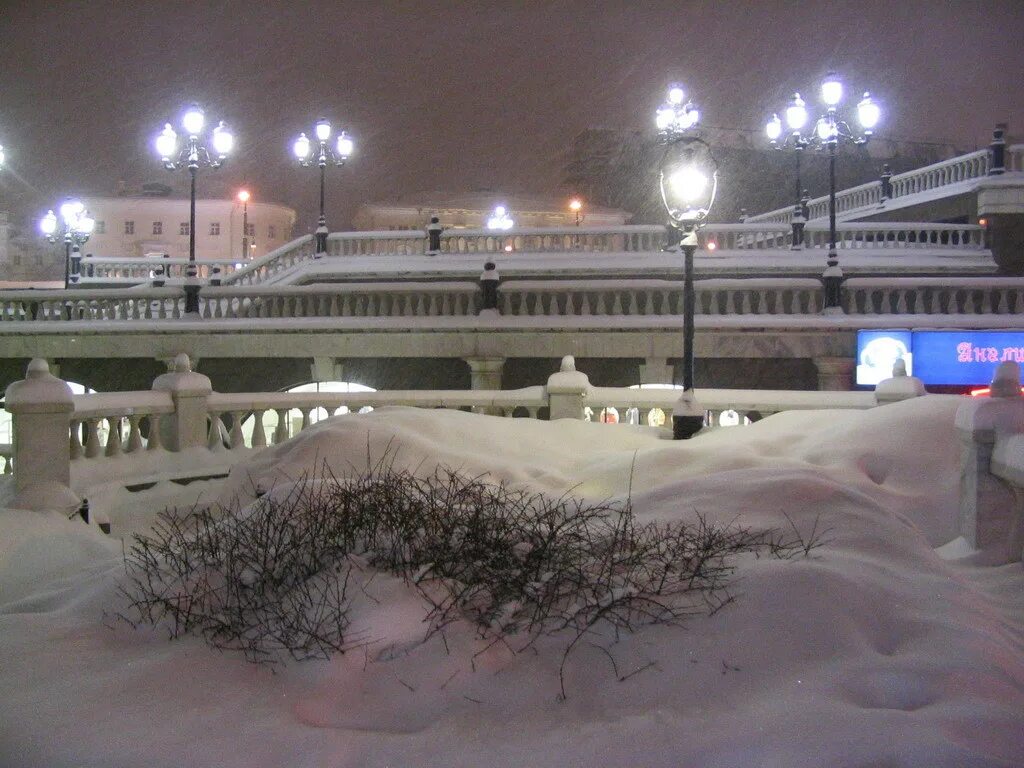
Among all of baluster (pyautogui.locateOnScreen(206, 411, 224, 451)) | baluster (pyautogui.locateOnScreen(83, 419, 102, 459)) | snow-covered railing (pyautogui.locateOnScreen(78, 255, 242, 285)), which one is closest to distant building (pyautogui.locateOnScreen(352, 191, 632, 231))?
snow-covered railing (pyautogui.locateOnScreen(78, 255, 242, 285))

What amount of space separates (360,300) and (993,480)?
15.3 metres

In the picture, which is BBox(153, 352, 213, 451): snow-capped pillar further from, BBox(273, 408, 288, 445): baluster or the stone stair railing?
the stone stair railing

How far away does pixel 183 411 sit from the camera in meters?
10.4

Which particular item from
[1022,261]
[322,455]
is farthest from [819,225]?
[322,455]

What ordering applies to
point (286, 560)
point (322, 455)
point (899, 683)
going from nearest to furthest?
point (899, 683) < point (286, 560) < point (322, 455)

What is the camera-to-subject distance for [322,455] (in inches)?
307

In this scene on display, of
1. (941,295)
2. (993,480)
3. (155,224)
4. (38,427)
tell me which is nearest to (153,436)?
(38,427)

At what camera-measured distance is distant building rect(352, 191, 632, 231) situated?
2753 inches

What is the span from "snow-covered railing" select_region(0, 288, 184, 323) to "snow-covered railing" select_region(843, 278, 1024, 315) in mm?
Result: 14637

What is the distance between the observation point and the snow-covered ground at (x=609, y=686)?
331cm

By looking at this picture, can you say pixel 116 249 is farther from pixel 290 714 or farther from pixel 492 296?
pixel 290 714

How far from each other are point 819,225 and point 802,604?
80.5ft

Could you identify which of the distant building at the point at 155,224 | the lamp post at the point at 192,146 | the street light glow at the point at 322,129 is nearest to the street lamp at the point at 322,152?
the street light glow at the point at 322,129

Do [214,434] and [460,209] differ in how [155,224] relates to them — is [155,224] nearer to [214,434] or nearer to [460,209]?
[460,209]
